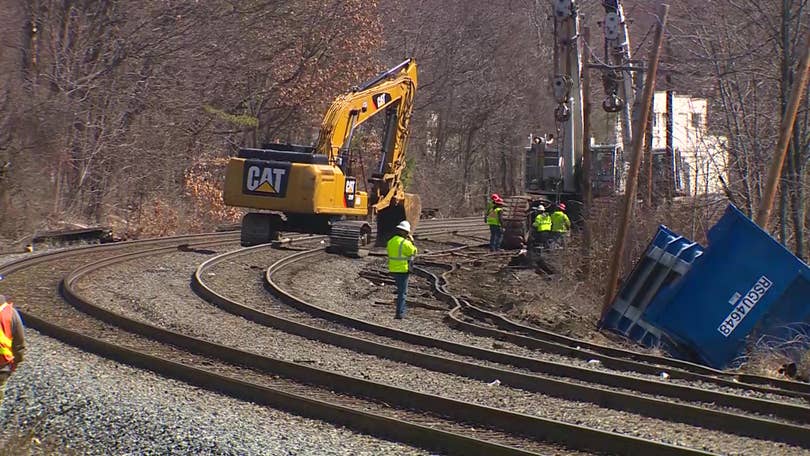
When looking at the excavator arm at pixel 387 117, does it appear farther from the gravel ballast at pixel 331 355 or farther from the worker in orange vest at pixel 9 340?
the worker in orange vest at pixel 9 340

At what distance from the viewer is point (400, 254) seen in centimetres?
1595

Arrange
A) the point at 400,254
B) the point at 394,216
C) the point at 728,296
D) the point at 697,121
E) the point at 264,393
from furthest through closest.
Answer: the point at 394,216 → the point at 697,121 → the point at 400,254 → the point at 728,296 → the point at 264,393

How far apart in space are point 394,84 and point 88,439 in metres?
17.6

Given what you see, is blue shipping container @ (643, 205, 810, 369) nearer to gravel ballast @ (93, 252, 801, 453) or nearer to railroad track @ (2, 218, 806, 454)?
railroad track @ (2, 218, 806, 454)

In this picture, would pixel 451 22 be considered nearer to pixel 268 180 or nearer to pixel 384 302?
pixel 268 180

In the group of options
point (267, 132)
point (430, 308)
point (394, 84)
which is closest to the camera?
point (430, 308)

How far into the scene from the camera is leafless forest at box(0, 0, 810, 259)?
68.4 ft

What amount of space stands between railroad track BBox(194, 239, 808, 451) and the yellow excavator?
605 centimetres

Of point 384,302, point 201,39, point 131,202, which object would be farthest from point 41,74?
point 384,302

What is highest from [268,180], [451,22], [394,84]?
[451,22]

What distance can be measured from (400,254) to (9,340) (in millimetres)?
8778

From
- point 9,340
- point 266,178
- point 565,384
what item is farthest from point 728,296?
point 266,178

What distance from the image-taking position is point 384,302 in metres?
17.9

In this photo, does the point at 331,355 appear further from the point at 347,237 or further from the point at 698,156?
the point at 698,156
